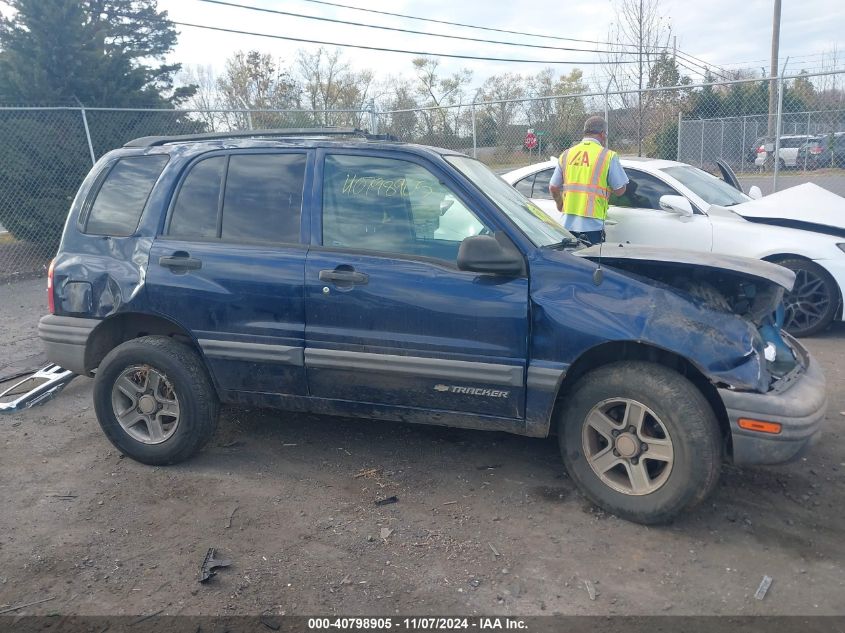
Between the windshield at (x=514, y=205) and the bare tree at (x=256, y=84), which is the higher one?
the bare tree at (x=256, y=84)

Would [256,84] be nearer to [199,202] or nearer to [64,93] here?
[64,93]

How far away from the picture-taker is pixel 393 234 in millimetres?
3902

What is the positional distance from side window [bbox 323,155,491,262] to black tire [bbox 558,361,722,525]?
3.44 feet

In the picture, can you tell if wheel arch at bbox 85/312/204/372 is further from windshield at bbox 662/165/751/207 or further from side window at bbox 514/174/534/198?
windshield at bbox 662/165/751/207

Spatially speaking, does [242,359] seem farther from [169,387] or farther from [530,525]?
[530,525]

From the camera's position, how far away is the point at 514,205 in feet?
13.6

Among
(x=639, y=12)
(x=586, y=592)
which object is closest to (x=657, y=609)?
(x=586, y=592)

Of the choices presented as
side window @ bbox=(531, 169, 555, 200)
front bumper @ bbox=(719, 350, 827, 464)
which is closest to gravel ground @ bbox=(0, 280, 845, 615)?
front bumper @ bbox=(719, 350, 827, 464)

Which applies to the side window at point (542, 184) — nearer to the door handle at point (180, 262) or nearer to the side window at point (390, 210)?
the side window at point (390, 210)

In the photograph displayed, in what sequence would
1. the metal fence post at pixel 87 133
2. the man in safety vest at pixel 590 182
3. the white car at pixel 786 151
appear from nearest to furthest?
the man in safety vest at pixel 590 182 → the metal fence post at pixel 87 133 → the white car at pixel 786 151

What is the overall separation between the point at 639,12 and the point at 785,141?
15.2 ft

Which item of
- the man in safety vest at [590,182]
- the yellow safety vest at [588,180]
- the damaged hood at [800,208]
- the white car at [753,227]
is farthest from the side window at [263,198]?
the damaged hood at [800,208]

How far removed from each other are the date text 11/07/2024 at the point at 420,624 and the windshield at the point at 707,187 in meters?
5.51

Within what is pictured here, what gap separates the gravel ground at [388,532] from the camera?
3021 millimetres
